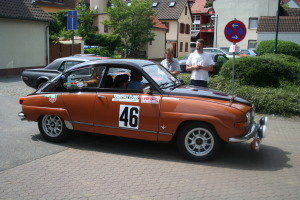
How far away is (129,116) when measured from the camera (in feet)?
19.6

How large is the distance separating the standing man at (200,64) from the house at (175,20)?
37293mm

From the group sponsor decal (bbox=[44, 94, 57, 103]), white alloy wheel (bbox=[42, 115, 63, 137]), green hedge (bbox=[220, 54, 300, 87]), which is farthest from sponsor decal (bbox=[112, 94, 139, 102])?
green hedge (bbox=[220, 54, 300, 87])

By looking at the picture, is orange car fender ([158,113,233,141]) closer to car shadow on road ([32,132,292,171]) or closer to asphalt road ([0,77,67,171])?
car shadow on road ([32,132,292,171])

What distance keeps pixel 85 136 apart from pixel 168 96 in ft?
7.75

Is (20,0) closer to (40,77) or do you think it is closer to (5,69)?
(5,69)

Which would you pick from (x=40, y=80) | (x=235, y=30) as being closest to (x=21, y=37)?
(x=40, y=80)

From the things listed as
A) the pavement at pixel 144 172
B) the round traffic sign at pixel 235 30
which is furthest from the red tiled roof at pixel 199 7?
the pavement at pixel 144 172

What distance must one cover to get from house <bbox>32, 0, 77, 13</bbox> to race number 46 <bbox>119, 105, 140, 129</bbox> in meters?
37.7

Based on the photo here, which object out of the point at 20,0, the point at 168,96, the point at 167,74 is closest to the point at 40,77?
the point at 167,74

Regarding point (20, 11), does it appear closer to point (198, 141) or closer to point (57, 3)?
point (198, 141)

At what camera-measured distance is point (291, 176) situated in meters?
5.27

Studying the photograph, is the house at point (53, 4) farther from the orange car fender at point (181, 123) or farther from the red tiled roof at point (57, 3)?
the orange car fender at point (181, 123)

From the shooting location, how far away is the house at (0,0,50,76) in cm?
1823

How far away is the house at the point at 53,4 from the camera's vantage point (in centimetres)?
4141
